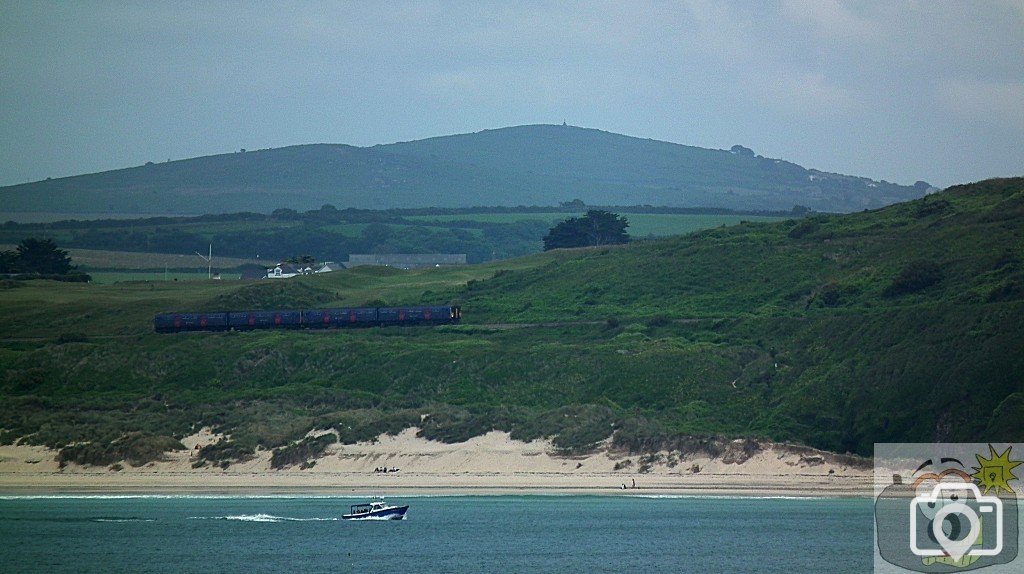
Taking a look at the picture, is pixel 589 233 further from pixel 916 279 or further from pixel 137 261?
pixel 916 279

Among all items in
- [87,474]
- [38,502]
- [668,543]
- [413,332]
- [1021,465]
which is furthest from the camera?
[413,332]

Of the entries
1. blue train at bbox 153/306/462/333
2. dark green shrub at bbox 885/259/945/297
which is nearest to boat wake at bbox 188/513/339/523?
blue train at bbox 153/306/462/333

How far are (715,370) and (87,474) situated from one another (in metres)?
35.0

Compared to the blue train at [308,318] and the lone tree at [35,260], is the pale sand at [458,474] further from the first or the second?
the lone tree at [35,260]

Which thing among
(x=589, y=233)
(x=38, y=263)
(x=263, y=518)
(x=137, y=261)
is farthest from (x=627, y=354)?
(x=137, y=261)

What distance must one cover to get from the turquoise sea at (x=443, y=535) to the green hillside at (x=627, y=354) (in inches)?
270

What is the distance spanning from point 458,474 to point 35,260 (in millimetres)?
89684

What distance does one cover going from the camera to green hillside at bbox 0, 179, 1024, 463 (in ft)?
232

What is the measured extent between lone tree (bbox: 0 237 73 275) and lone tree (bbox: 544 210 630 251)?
53.9m

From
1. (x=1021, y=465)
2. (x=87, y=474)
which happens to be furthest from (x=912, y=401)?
(x=87, y=474)

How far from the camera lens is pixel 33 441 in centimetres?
7519

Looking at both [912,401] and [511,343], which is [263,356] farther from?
[912,401]

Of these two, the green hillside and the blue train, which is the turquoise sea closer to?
the green hillside

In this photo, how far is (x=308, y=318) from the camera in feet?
339
